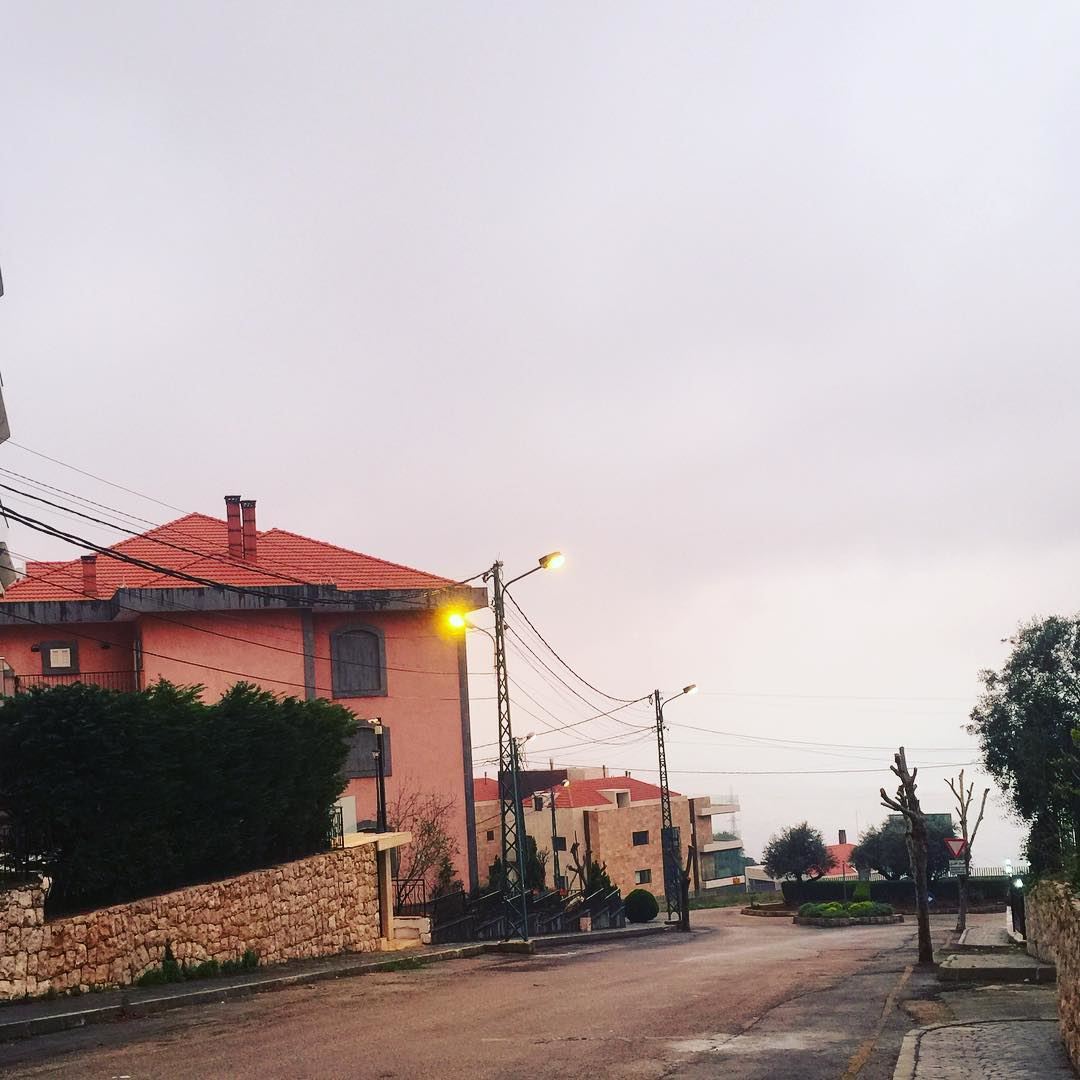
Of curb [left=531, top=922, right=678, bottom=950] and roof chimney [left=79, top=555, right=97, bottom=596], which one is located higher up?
roof chimney [left=79, top=555, right=97, bottom=596]

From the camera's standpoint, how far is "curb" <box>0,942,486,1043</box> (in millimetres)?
14094

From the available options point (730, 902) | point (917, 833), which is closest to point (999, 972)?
point (917, 833)

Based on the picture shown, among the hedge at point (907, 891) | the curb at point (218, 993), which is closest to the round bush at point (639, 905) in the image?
the hedge at point (907, 891)

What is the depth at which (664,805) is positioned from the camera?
1993 inches

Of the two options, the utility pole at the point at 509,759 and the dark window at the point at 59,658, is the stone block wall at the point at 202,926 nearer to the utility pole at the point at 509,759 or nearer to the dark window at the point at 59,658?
the utility pole at the point at 509,759

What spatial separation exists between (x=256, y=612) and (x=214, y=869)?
23.1 meters

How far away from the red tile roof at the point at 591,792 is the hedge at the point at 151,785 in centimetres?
5828

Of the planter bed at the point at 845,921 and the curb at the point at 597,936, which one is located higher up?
the curb at the point at 597,936

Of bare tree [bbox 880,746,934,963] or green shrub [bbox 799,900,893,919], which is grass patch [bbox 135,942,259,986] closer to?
bare tree [bbox 880,746,934,963]

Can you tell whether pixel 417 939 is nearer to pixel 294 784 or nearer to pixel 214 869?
pixel 294 784

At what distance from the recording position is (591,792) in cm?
8944

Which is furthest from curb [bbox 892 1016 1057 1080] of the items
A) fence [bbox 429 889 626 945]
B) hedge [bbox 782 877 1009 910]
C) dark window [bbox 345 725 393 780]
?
hedge [bbox 782 877 1009 910]

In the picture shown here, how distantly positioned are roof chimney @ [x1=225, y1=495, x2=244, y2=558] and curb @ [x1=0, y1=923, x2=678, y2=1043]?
2218 centimetres

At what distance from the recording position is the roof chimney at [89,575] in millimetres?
44500
